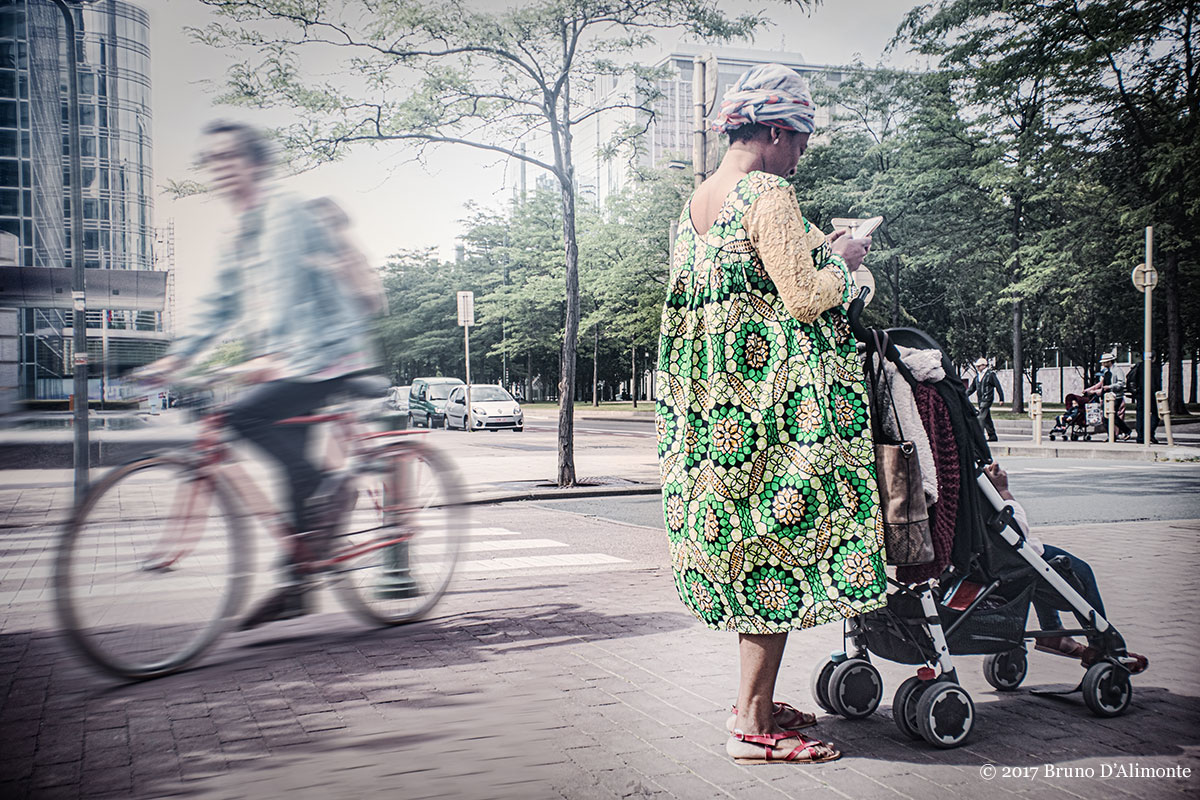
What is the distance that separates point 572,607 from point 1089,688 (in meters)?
2.38

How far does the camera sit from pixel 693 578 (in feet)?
8.64

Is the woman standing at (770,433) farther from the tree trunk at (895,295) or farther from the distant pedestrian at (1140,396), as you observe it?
the distant pedestrian at (1140,396)

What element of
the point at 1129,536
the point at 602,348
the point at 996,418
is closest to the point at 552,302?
the point at 1129,536

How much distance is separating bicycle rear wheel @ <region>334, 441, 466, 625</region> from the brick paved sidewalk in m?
0.14

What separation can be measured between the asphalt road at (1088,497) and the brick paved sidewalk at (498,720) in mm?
4455

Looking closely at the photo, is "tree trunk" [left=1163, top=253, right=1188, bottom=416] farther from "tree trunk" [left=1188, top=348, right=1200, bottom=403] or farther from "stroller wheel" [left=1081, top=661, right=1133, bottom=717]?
"stroller wheel" [left=1081, top=661, right=1133, bottom=717]

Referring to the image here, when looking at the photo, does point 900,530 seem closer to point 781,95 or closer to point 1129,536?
point 781,95

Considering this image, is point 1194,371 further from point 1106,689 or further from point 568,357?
point 1106,689

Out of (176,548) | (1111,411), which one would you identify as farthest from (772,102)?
(1111,411)

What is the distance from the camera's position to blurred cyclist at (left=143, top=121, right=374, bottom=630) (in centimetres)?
281

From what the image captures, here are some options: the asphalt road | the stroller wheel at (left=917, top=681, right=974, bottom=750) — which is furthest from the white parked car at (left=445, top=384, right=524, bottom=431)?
the stroller wheel at (left=917, top=681, right=974, bottom=750)

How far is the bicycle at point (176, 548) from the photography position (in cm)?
299

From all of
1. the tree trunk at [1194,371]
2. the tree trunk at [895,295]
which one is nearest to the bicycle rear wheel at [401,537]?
the tree trunk at [1194,371]

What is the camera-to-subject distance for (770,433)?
2.50 meters
